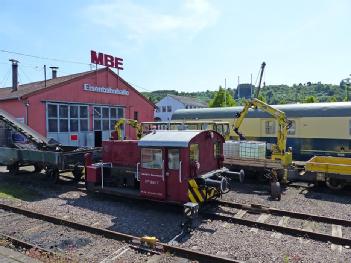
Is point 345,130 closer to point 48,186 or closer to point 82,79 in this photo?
point 48,186

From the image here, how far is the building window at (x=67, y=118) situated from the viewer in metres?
22.4

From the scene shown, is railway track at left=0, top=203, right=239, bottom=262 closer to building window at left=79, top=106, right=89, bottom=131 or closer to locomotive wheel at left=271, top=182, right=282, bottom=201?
locomotive wheel at left=271, top=182, right=282, bottom=201

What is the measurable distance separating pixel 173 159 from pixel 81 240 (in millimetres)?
Result: 3215

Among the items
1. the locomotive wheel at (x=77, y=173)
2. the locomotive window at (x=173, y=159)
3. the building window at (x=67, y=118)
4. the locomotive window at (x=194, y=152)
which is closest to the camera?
the locomotive window at (x=173, y=159)

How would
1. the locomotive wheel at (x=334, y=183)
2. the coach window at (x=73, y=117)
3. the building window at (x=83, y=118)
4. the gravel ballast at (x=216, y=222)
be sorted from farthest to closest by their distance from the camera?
the building window at (x=83, y=118) < the coach window at (x=73, y=117) < the locomotive wheel at (x=334, y=183) < the gravel ballast at (x=216, y=222)

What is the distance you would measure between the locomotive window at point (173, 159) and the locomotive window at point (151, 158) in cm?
32

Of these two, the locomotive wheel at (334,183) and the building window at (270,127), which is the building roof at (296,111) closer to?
the building window at (270,127)

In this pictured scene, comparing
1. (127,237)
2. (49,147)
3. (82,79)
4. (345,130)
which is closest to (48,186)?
(49,147)

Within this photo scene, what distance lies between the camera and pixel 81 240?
7.86 m

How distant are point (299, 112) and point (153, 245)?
14.7 metres

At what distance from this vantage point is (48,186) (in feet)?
45.8

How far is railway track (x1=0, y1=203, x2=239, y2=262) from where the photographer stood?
22.9ft

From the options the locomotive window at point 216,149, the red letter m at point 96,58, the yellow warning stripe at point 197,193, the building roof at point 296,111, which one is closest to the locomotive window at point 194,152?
the yellow warning stripe at point 197,193

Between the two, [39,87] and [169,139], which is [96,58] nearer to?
[39,87]
